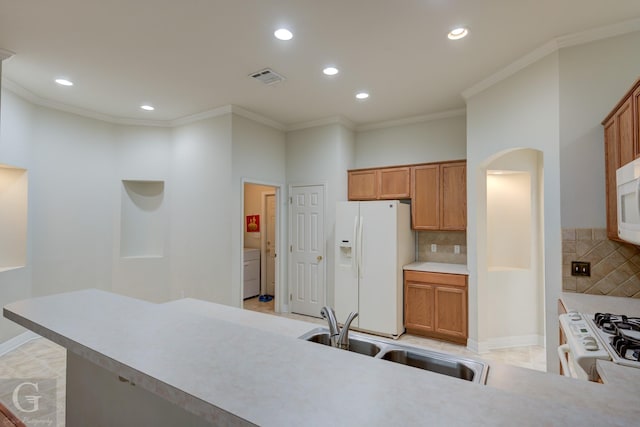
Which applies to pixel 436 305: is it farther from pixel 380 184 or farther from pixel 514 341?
pixel 380 184

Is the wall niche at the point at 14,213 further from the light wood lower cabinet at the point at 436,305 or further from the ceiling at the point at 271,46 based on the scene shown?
the light wood lower cabinet at the point at 436,305

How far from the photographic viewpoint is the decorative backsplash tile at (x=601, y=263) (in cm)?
236

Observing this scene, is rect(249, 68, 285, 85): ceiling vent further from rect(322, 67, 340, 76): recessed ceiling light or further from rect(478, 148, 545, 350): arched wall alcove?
rect(478, 148, 545, 350): arched wall alcove

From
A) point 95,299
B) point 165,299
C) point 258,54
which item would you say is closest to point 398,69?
point 258,54

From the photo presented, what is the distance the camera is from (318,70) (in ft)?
10.6

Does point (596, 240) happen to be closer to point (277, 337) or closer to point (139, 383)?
point (277, 337)

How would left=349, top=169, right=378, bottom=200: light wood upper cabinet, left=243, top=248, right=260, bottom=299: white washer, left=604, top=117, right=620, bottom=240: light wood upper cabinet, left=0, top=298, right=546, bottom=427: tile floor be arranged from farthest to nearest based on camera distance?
left=243, top=248, right=260, bottom=299: white washer
left=349, top=169, right=378, bottom=200: light wood upper cabinet
left=0, top=298, right=546, bottom=427: tile floor
left=604, top=117, right=620, bottom=240: light wood upper cabinet

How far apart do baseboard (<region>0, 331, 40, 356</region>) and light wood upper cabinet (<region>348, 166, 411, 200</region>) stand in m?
4.33

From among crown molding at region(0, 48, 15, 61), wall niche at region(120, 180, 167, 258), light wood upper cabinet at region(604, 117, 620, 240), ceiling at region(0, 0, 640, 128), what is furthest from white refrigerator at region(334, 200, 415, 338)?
crown molding at region(0, 48, 15, 61)

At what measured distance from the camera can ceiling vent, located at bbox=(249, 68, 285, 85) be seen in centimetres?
325

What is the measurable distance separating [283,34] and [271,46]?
0.22 metres

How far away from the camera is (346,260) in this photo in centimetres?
434

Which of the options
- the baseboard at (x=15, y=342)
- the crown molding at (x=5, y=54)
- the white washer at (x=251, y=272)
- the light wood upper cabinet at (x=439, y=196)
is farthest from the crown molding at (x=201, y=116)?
the baseboard at (x=15, y=342)

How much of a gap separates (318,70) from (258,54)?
2.07ft
